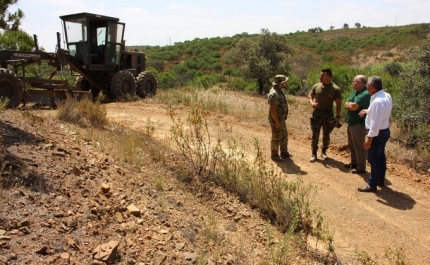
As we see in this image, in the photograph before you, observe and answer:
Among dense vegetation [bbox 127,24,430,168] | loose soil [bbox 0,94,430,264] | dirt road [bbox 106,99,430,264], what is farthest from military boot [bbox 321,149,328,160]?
dense vegetation [bbox 127,24,430,168]

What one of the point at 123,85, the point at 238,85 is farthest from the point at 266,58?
the point at 123,85

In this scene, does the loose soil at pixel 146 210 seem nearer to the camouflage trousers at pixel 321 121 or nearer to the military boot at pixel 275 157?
the military boot at pixel 275 157

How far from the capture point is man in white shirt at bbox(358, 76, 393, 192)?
17.3 ft

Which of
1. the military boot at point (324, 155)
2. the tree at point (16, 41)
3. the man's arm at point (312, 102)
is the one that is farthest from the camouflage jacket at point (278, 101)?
the tree at point (16, 41)

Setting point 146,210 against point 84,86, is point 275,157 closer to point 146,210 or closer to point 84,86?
point 146,210

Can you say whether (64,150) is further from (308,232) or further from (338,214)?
Result: (338,214)

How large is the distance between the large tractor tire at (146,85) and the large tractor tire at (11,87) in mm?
4691

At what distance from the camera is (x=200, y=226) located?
4172 millimetres

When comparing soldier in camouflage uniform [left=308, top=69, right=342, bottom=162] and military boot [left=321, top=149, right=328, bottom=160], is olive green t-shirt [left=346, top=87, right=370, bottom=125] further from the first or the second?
military boot [left=321, top=149, right=328, bottom=160]

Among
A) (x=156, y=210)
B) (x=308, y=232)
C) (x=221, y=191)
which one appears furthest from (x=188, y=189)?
(x=308, y=232)

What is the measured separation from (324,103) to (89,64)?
7.62m

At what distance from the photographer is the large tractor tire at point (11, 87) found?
8234mm

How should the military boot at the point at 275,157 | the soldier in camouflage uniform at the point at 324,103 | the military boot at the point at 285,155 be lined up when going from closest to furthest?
the soldier in camouflage uniform at the point at 324,103 → the military boot at the point at 275,157 → the military boot at the point at 285,155

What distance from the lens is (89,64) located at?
37.6 feet
